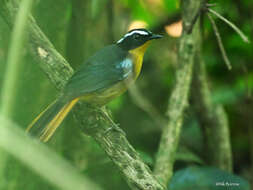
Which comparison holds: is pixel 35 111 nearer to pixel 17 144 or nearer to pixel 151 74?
pixel 17 144

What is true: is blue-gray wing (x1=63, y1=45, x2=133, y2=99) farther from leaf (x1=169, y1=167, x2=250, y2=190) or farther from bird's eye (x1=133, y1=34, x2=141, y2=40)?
leaf (x1=169, y1=167, x2=250, y2=190)

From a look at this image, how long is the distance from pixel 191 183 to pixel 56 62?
1.44 meters

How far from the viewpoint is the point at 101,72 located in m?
2.88

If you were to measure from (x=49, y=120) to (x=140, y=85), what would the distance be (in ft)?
13.2

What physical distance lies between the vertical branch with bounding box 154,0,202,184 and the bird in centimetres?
44

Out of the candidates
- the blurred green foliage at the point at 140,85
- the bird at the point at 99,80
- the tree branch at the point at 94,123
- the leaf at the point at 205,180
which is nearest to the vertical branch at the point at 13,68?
the blurred green foliage at the point at 140,85

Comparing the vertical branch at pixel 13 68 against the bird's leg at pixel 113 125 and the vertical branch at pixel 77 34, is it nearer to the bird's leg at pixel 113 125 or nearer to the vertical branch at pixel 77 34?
the bird's leg at pixel 113 125

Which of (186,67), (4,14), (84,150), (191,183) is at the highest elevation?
(4,14)

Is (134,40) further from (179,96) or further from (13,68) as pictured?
(13,68)

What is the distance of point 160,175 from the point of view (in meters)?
3.23

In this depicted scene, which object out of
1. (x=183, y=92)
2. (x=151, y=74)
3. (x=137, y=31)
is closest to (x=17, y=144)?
(x=137, y=31)

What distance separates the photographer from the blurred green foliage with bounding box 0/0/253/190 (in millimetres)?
2512

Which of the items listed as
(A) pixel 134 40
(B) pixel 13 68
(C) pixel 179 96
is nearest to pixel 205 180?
(C) pixel 179 96

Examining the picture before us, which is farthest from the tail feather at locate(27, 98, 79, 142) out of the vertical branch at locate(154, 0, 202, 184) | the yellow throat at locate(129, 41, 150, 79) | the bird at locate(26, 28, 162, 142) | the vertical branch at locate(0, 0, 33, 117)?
the vertical branch at locate(154, 0, 202, 184)
